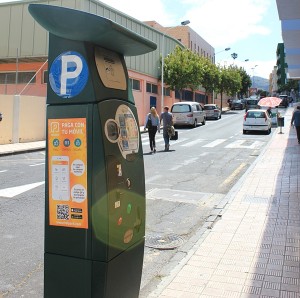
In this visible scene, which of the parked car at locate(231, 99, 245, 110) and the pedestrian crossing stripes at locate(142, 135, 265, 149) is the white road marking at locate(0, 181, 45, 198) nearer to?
the pedestrian crossing stripes at locate(142, 135, 265, 149)

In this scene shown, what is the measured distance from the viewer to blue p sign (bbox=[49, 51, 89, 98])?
2621 mm

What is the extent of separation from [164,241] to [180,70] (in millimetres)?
30297

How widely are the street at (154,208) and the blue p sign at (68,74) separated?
2111 millimetres

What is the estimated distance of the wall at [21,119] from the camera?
17828 mm

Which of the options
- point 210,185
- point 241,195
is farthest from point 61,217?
point 210,185

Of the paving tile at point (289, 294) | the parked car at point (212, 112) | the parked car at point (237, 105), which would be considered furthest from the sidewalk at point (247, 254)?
the parked car at point (237, 105)

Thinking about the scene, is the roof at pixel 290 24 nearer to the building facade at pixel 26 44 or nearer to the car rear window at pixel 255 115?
the car rear window at pixel 255 115

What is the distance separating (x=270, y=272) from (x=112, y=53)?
2.75 meters

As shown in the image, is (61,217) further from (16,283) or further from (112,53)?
(16,283)

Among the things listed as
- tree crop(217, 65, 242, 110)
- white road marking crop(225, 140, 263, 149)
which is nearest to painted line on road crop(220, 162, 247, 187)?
white road marking crop(225, 140, 263, 149)

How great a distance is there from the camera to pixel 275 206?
6938 mm

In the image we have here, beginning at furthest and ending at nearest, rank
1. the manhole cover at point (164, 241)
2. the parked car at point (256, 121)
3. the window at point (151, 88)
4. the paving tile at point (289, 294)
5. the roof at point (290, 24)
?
the window at point (151, 88) → the parked car at point (256, 121) → the roof at point (290, 24) → the manhole cover at point (164, 241) → the paving tile at point (289, 294)

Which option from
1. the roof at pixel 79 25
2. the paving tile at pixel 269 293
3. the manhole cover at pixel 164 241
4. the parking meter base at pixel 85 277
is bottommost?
the manhole cover at pixel 164 241

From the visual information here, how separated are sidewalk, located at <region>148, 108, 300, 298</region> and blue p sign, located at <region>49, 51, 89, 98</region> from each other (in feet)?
6.67
